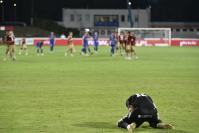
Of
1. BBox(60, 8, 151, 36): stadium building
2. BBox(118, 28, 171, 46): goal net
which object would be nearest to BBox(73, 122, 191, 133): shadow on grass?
BBox(118, 28, 171, 46): goal net

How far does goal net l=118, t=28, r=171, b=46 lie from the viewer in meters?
73.0

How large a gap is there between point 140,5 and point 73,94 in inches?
3796

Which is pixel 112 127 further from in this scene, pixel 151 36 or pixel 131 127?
pixel 151 36

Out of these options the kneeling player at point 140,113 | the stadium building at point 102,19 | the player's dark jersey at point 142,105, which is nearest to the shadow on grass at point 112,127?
the kneeling player at point 140,113

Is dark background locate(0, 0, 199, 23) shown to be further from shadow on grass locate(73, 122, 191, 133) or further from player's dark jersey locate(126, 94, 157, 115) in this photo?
player's dark jersey locate(126, 94, 157, 115)

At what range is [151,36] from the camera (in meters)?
76.8

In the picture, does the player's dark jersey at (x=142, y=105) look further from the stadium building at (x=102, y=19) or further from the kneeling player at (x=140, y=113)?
the stadium building at (x=102, y=19)

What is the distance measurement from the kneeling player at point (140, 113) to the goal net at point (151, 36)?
59586mm

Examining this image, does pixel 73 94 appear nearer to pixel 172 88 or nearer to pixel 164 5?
pixel 172 88

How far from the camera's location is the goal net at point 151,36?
73.0 m

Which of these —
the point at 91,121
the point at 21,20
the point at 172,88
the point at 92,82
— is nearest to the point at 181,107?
the point at 91,121

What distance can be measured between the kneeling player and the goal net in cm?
5959

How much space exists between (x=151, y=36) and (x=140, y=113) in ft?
217

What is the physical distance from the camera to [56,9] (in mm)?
112125
